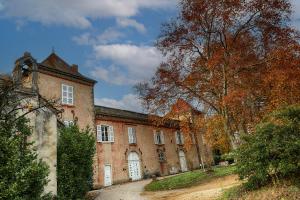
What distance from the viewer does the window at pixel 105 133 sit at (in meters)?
27.7

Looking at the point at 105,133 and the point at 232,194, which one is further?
the point at 105,133

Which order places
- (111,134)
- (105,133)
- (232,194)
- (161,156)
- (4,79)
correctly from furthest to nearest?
1. (161,156)
2. (111,134)
3. (105,133)
4. (232,194)
5. (4,79)

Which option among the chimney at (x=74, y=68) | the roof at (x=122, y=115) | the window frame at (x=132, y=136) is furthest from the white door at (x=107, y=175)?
the chimney at (x=74, y=68)

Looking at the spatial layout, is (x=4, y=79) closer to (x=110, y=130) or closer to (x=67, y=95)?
(x=67, y=95)

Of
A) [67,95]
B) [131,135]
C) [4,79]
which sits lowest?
[4,79]

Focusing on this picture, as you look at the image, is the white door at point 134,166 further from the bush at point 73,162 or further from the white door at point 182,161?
the bush at point 73,162

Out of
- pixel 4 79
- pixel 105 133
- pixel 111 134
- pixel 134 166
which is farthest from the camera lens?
pixel 134 166

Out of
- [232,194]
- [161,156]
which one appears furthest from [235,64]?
[161,156]

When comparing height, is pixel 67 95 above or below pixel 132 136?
above

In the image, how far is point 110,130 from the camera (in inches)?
1139

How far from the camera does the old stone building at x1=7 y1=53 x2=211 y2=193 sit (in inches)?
991

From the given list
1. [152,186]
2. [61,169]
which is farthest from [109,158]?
[61,169]

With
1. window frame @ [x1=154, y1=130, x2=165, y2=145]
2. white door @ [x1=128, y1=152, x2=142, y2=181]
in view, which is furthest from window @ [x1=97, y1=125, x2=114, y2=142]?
window frame @ [x1=154, y1=130, x2=165, y2=145]

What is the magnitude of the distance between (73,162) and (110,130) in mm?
13697
